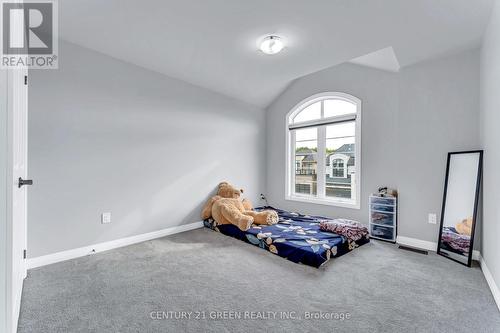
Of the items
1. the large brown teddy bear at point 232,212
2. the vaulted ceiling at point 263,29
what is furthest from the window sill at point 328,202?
the vaulted ceiling at point 263,29

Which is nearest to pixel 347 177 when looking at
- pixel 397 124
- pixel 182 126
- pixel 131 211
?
pixel 397 124

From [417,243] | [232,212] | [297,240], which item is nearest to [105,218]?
[232,212]

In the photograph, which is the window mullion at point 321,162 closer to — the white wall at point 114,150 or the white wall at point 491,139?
the white wall at point 114,150

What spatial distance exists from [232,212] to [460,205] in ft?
8.97

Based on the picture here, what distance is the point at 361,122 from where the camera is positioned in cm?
380

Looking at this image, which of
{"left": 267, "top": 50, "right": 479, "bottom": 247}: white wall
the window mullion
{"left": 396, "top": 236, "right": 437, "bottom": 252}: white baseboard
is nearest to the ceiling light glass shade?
{"left": 267, "top": 50, "right": 479, "bottom": 247}: white wall

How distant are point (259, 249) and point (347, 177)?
2.01m

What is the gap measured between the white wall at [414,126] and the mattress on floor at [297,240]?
754 mm

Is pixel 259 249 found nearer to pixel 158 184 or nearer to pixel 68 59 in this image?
pixel 158 184

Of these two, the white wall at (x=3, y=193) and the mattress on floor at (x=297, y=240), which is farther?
the mattress on floor at (x=297, y=240)

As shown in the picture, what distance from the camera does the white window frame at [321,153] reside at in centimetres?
384

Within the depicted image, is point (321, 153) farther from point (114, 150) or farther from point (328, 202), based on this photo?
point (114, 150)

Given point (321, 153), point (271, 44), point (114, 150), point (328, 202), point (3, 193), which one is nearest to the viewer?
point (3, 193)

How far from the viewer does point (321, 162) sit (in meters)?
4.35
